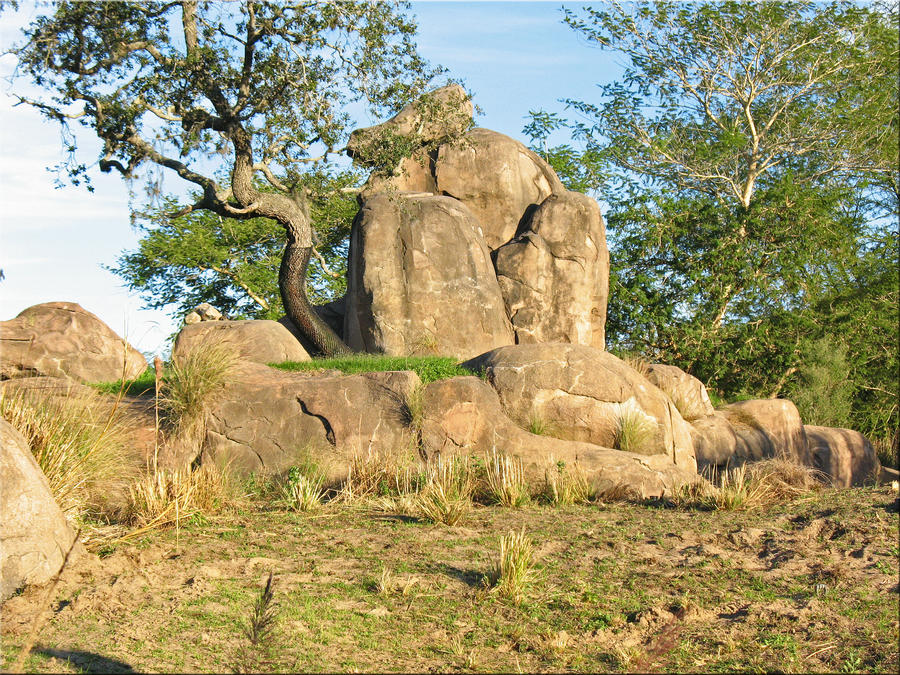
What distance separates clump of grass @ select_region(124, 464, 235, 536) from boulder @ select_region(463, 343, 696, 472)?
169 inches

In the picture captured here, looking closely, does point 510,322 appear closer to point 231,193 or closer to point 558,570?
point 231,193

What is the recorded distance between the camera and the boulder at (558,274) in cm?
1691

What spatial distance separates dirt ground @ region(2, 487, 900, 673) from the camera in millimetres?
5168

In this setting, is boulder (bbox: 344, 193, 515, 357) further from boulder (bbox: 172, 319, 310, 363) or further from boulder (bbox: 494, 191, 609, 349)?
boulder (bbox: 172, 319, 310, 363)

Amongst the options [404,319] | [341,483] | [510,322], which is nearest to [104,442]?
[341,483]

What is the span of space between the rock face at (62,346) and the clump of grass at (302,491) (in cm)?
660

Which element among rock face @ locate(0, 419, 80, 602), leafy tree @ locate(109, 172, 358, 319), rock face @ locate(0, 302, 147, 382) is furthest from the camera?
leafy tree @ locate(109, 172, 358, 319)

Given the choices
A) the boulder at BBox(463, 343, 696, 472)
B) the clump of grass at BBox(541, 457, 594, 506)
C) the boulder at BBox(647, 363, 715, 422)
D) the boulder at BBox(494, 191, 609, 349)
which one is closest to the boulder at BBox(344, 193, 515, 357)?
the boulder at BBox(494, 191, 609, 349)

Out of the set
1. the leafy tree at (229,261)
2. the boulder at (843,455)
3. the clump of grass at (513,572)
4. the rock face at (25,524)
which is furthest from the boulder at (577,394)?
the leafy tree at (229,261)

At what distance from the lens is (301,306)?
1622 centimetres

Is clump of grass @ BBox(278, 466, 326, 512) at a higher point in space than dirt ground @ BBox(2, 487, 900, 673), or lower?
higher

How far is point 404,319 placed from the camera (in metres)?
15.5

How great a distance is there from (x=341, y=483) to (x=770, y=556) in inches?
206

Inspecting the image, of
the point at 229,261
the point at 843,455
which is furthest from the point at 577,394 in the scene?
the point at 229,261
